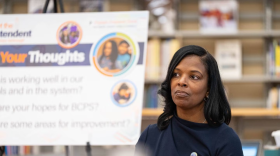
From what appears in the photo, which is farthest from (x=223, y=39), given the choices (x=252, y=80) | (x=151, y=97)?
(x=151, y=97)

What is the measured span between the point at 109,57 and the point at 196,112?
0.83m

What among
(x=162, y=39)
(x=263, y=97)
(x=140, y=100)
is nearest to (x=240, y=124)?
(x=263, y=97)

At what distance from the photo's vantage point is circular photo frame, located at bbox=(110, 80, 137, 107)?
6.10ft

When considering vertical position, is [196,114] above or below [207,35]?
below

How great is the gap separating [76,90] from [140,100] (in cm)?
33

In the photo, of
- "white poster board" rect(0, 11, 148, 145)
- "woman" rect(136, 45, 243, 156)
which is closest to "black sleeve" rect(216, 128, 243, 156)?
"woman" rect(136, 45, 243, 156)

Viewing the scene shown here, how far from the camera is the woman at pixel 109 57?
1.90m

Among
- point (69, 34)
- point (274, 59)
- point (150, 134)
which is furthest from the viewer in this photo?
point (274, 59)

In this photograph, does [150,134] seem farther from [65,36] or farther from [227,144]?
[65,36]

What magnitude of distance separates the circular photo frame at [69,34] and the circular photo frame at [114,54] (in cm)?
11

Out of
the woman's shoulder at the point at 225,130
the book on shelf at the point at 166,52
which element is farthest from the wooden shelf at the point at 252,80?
the woman's shoulder at the point at 225,130

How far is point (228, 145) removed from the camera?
1.11m

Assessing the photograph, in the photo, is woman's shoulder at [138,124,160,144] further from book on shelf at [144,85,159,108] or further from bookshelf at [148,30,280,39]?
bookshelf at [148,30,280,39]

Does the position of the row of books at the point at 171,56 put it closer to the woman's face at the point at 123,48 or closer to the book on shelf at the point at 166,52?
the book on shelf at the point at 166,52
